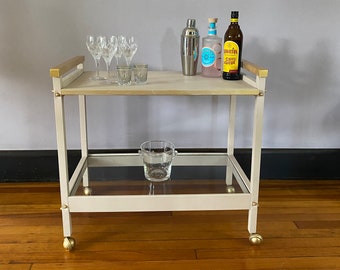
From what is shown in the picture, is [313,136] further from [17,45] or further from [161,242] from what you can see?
[17,45]

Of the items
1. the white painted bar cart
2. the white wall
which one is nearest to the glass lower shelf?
the white wall

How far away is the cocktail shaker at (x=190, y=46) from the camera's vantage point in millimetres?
1492

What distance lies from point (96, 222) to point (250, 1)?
3.67 feet

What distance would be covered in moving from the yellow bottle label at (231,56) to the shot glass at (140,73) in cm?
28

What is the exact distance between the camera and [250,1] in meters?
1.75

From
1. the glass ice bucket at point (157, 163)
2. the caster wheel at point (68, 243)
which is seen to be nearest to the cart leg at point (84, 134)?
the glass ice bucket at point (157, 163)

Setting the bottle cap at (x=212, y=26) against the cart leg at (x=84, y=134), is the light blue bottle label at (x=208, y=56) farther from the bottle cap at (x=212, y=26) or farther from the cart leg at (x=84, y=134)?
the cart leg at (x=84, y=134)

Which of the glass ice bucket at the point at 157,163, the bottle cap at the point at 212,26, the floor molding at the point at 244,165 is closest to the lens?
the bottle cap at the point at 212,26

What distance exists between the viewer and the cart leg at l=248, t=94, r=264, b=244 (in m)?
1.29

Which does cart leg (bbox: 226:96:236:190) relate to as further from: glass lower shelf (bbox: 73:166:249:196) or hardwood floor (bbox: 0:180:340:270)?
hardwood floor (bbox: 0:180:340:270)

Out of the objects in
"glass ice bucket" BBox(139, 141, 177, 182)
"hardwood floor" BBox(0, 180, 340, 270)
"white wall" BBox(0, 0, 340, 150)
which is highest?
"white wall" BBox(0, 0, 340, 150)

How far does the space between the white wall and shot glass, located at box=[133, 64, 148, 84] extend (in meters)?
0.45

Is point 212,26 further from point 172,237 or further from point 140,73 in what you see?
point 172,237

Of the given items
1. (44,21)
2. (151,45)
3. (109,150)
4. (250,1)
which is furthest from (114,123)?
(250,1)
